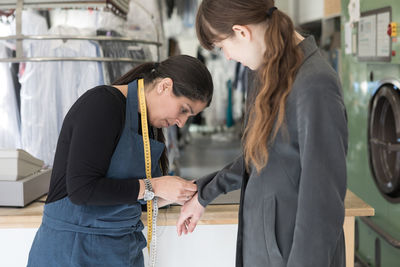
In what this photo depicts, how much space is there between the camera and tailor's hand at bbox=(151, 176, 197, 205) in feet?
5.77

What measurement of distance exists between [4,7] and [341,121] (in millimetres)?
2649

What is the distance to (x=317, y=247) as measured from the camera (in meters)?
1.31

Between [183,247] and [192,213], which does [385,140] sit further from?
[192,213]

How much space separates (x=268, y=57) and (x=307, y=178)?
1.17 feet

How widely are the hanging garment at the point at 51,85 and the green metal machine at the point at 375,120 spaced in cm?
204

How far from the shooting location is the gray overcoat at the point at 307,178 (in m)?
1.29

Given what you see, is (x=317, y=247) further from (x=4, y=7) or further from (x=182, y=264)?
(x=4, y=7)

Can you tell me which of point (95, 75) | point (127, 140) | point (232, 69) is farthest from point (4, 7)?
point (232, 69)

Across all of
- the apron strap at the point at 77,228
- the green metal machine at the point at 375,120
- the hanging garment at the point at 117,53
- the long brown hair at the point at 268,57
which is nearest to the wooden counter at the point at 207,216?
the apron strap at the point at 77,228

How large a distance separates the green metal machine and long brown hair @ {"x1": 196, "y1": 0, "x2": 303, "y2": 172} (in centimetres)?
208

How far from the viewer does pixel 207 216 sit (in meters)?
2.26

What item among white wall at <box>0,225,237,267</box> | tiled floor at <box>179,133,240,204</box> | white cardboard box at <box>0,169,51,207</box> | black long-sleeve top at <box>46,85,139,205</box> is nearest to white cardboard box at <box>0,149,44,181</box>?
white cardboard box at <box>0,169,51,207</box>

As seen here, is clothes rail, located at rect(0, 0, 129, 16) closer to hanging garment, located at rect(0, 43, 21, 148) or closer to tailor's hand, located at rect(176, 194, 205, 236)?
hanging garment, located at rect(0, 43, 21, 148)

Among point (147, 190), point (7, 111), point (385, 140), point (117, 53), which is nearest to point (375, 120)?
point (385, 140)
